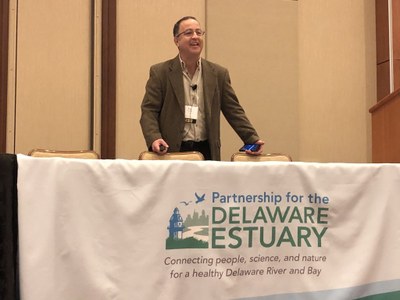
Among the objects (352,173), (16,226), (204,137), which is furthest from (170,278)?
(204,137)

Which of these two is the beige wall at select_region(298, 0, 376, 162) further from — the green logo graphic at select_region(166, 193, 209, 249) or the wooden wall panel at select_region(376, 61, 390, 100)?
the green logo graphic at select_region(166, 193, 209, 249)

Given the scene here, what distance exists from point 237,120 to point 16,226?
6.51 ft

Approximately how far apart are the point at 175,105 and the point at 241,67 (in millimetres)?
1948

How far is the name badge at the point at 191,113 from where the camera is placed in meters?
3.14

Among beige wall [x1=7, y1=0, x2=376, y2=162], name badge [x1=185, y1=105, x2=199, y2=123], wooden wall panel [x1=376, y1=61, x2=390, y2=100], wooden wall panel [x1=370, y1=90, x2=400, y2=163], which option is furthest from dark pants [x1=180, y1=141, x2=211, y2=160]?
wooden wall panel [x1=376, y1=61, x2=390, y2=100]

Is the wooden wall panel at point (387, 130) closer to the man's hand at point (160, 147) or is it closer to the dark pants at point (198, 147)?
the dark pants at point (198, 147)

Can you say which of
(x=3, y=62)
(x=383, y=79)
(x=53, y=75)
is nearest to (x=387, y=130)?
(x=383, y=79)

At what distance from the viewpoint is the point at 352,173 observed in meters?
1.86

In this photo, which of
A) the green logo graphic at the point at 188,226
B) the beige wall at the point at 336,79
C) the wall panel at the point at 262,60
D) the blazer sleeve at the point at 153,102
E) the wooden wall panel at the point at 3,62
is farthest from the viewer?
the beige wall at the point at 336,79

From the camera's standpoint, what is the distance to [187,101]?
10.5 ft

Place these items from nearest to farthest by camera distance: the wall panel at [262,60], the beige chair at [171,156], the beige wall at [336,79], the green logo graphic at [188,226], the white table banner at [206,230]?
1. the white table banner at [206,230]
2. the green logo graphic at [188,226]
3. the beige chair at [171,156]
4. the wall panel at [262,60]
5. the beige wall at [336,79]

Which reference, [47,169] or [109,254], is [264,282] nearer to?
[109,254]

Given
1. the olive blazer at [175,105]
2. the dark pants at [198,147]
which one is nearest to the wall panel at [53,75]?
the olive blazer at [175,105]

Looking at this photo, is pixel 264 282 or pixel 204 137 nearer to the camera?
pixel 264 282
